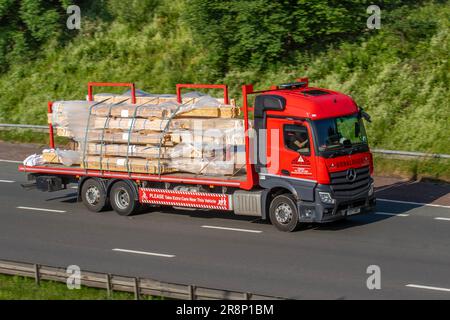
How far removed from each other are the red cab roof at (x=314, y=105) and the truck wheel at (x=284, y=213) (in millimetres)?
1839

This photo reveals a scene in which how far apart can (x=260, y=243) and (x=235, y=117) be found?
3059mm

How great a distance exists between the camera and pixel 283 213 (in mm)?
20125

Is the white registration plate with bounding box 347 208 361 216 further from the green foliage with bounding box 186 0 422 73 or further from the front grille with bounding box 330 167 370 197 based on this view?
the green foliage with bounding box 186 0 422 73

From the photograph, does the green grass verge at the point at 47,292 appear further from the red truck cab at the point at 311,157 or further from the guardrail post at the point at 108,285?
the red truck cab at the point at 311,157

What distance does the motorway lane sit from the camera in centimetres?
1652

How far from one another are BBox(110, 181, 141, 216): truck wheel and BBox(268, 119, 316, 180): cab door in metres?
3.97

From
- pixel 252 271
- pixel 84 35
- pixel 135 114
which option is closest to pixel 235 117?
pixel 135 114

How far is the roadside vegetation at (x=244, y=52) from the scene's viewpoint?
28250 millimetres

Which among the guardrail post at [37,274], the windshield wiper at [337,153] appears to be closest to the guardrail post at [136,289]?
the guardrail post at [37,274]

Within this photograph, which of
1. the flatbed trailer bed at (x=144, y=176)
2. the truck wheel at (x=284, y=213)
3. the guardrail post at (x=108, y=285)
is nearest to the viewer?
the guardrail post at (x=108, y=285)

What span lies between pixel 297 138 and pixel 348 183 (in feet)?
4.82

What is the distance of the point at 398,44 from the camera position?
30.0 meters

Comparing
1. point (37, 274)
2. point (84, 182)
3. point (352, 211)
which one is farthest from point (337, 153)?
point (37, 274)

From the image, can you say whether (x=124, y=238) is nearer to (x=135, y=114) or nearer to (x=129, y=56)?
(x=135, y=114)
